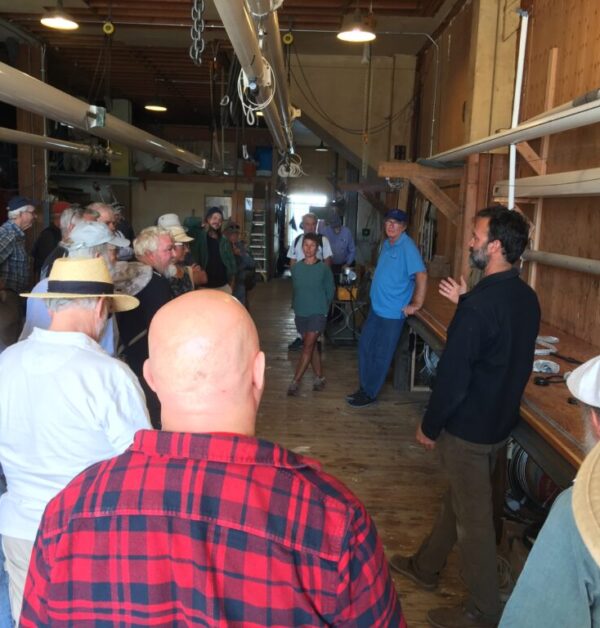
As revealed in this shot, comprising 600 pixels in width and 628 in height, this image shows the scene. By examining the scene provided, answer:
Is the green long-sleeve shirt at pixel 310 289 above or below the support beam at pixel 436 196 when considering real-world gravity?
below

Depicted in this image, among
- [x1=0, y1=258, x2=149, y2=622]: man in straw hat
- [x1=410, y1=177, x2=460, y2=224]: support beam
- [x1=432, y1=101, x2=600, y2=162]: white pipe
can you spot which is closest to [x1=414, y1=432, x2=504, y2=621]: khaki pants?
[x1=0, y1=258, x2=149, y2=622]: man in straw hat

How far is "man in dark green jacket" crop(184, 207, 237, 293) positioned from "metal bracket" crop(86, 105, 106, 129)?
244cm

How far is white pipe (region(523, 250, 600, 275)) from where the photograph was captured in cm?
327

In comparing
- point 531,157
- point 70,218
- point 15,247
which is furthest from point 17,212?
point 531,157

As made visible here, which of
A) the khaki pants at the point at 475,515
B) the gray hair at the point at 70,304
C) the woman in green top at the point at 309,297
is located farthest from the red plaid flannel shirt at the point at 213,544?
the woman in green top at the point at 309,297

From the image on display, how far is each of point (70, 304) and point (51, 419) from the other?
42 centimetres

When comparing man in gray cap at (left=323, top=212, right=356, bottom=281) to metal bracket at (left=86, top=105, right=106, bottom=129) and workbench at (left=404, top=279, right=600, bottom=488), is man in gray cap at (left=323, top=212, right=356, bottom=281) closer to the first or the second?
metal bracket at (left=86, top=105, right=106, bottom=129)

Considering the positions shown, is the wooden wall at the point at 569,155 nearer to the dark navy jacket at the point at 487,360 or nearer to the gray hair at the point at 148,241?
the dark navy jacket at the point at 487,360

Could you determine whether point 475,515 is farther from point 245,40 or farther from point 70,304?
point 245,40

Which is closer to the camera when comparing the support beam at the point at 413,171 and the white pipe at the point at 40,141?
the white pipe at the point at 40,141

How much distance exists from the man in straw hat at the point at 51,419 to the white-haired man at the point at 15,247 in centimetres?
333

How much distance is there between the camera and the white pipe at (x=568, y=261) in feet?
10.7

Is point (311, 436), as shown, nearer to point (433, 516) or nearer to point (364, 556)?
point (433, 516)

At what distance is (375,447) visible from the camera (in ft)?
15.0
